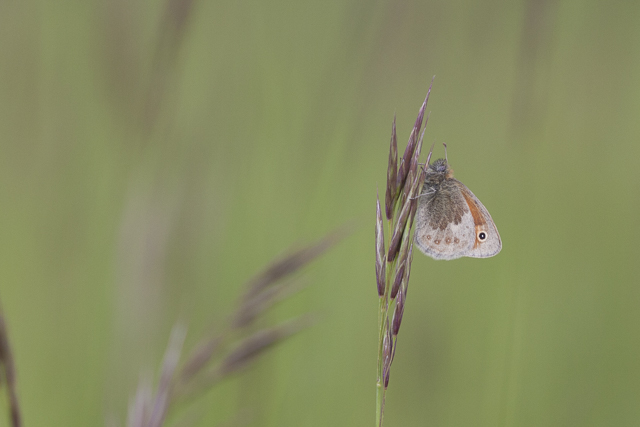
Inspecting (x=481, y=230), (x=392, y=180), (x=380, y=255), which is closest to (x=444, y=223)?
(x=481, y=230)

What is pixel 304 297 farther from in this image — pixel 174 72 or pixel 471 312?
pixel 174 72

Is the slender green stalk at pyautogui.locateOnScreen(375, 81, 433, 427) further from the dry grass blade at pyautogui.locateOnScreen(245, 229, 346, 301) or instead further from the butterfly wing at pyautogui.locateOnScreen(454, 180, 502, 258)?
the butterfly wing at pyautogui.locateOnScreen(454, 180, 502, 258)

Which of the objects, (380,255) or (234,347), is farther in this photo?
(234,347)

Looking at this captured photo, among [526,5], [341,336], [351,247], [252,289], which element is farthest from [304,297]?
[526,5]

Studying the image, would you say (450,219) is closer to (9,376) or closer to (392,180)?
(392,180)

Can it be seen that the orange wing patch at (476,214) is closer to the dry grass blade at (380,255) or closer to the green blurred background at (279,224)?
the green blurred background at (279,224)

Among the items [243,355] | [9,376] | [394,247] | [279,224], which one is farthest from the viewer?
[279,224]

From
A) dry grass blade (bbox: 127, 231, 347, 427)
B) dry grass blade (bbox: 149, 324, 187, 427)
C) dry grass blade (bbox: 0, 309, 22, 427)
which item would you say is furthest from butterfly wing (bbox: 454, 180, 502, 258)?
dry grass blade (bbox: 0, 309, 22, 427)
